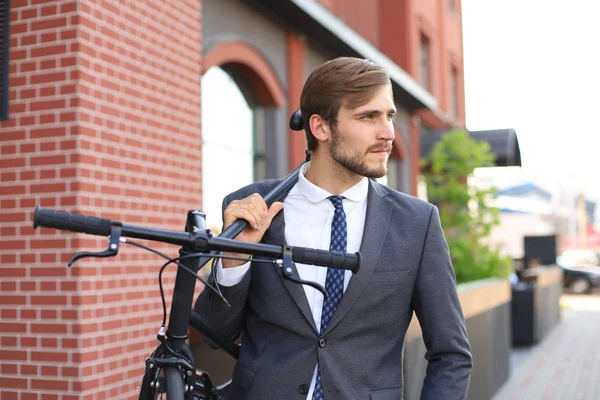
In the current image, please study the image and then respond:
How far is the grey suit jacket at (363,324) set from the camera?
248cm

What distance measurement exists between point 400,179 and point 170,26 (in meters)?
10.2

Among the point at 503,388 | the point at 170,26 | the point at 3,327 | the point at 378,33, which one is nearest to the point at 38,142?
the point at 3,327

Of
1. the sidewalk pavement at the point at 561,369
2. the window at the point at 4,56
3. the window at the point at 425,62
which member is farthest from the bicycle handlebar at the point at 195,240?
the window at the point at 425,62

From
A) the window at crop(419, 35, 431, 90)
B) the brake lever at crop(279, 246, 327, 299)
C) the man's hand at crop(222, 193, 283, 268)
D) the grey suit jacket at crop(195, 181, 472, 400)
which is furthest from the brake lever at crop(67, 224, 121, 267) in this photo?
the window at crop(419, 35, 431, 90)

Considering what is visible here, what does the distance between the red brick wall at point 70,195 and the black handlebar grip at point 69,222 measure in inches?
121

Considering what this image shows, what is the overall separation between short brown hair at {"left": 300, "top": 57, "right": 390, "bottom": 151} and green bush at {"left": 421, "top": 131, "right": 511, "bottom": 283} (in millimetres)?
10834

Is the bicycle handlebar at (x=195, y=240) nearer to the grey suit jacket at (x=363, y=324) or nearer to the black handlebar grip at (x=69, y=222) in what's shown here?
the black handlebar grip at (x=69, y=222)

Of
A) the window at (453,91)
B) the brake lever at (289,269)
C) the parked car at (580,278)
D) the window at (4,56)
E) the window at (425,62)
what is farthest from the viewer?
the parked car at (580,278)

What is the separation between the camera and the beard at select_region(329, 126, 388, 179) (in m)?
2.46

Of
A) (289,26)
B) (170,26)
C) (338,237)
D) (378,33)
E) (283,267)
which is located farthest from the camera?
(378,33)

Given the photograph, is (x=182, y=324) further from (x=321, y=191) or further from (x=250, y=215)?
A: (x=321, y=191)

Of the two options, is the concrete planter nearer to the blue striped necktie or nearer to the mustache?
the blue striped necktie

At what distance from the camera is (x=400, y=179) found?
15.7 meters

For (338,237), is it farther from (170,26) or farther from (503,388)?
(503,388)
